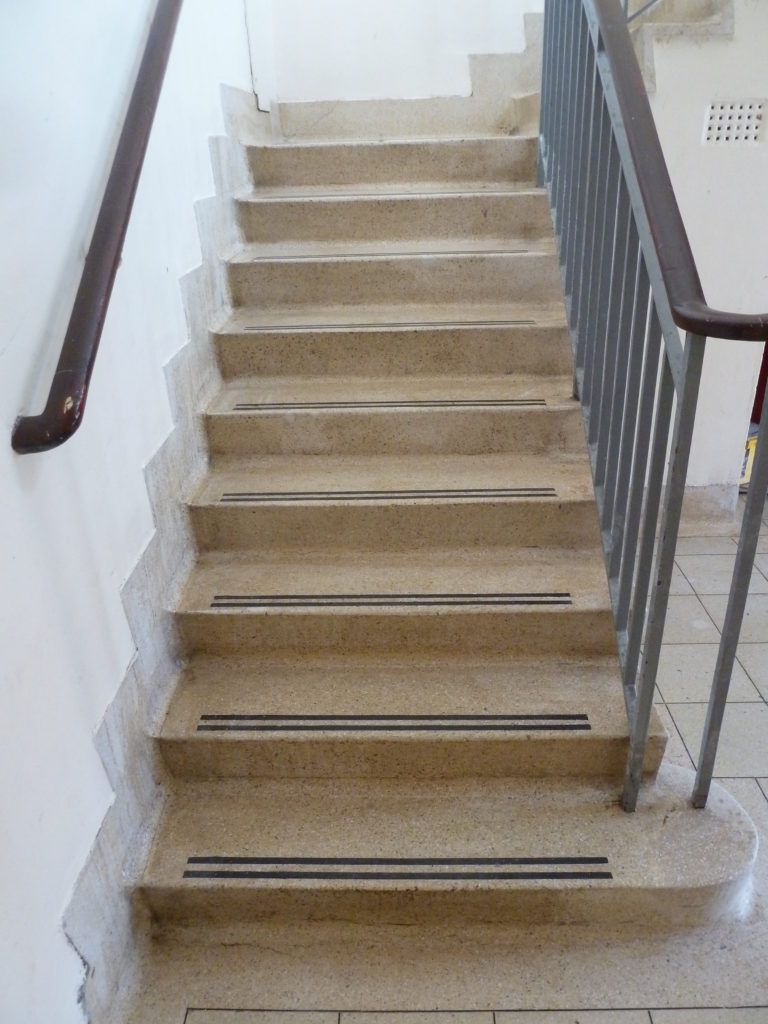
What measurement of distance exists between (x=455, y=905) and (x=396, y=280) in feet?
6.00

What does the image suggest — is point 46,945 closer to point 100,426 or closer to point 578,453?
point 100,426

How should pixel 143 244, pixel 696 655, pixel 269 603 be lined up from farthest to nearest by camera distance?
pixel 696 655, pixel 269 603, pixel 143 244

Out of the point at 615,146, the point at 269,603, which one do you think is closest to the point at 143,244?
the point at 269,603

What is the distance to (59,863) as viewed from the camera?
4.05ft

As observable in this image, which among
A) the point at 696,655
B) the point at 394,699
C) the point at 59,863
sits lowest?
the point at 696,655

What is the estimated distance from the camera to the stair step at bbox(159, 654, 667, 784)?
65.2 inches

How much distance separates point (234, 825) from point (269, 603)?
518 mm

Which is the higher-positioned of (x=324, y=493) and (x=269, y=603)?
(x=324, y=493)

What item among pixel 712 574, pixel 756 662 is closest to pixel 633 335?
pixel 756 662

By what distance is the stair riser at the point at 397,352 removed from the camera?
7.35ft

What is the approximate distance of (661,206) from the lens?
1231 millimetres

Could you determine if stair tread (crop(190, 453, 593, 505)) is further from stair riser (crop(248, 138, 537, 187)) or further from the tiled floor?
stair riser (crop(248, 138, 537, 187))

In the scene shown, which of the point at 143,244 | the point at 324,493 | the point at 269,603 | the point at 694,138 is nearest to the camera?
the point at 143,244

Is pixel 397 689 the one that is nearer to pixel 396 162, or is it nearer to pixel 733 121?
pixel 396 162
